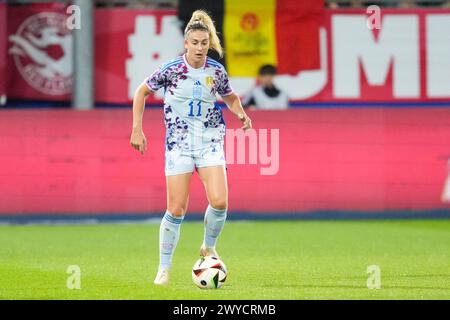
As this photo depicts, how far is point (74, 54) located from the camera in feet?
69.2

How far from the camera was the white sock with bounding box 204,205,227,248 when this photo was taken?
34.6 feet

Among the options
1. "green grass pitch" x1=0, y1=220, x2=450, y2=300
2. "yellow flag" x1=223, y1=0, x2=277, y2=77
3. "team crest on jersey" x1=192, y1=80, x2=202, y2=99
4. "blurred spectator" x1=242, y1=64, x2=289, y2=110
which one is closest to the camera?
"green grass pitch" x1=0, y1=220, x2=450, y2=300

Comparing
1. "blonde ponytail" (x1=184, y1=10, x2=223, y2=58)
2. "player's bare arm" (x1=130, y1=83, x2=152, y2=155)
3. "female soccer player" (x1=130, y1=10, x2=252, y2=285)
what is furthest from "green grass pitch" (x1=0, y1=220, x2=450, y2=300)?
"blonde ponytail" (x1=184, y1=10, x2=223, y2=58)

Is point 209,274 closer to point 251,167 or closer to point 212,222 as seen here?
point 212,222

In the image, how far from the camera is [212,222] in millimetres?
10594

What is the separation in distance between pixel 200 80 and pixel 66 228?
22.1 ft

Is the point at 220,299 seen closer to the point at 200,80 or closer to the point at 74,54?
the point at 200,80

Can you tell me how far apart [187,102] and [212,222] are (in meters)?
1.02

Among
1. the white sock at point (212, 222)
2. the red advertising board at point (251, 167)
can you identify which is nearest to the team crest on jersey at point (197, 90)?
the white sock at point (212, 222)

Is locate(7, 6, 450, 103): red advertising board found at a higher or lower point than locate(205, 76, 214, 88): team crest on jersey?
higher

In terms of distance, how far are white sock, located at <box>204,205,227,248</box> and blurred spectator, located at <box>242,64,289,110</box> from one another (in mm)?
9516

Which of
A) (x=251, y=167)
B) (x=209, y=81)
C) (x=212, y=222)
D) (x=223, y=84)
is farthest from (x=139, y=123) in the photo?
(x=251, y=167)

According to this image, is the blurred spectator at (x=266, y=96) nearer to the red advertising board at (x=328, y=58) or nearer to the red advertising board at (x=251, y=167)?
the red advertising board at (x=328, y=58)

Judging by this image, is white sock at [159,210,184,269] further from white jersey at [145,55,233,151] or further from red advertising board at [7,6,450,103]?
red advertising board at [7,6,450,103]
